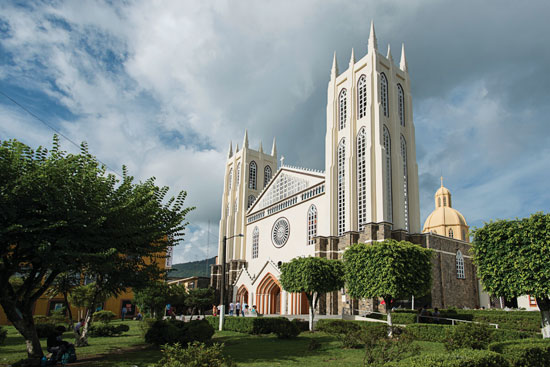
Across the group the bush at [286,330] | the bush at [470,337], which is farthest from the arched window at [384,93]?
the bush at [470,337]

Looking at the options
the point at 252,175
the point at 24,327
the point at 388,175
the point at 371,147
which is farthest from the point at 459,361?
the point at 252,175

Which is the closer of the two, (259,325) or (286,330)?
(286,330)

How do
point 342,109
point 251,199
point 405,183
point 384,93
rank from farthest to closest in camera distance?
1. point 251,199
2. point 342,109
3. point 384,93
4. point 405,183

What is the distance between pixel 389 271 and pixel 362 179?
54.1 ft

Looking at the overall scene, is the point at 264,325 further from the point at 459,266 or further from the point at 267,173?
the point at 267,173

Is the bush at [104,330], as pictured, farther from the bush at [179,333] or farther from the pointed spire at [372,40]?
the pointed spire at [372,40]

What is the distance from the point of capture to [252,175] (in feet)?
194

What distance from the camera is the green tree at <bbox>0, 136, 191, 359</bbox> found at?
12.2m

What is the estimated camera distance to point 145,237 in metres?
14.8

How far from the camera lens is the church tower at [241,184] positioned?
2190 inches

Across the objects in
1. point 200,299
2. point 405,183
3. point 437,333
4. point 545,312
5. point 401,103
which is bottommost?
point 200,299

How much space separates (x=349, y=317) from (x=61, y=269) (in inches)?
835

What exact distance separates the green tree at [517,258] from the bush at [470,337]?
2.65 m

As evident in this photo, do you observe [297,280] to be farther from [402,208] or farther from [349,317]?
[402,208]
